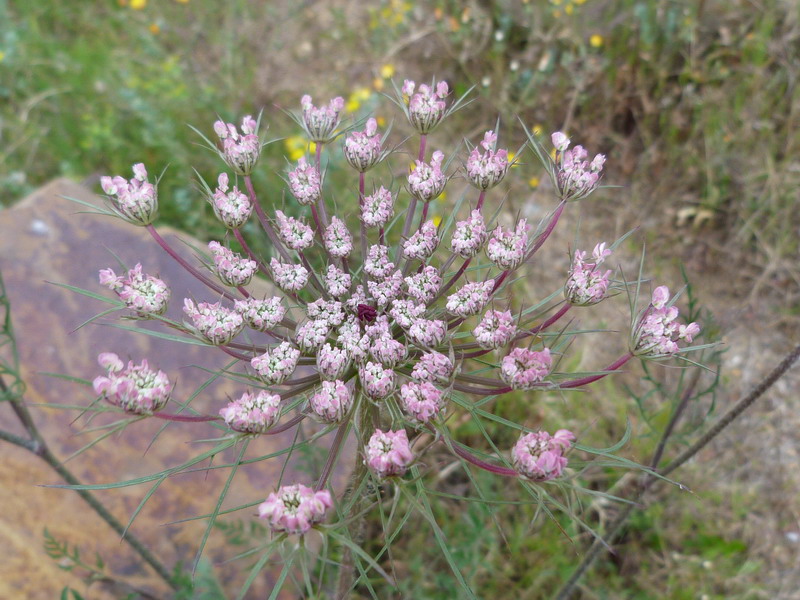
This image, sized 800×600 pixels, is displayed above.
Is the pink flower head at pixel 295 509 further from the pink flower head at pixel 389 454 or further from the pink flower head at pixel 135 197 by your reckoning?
the pink flower head at pixel 135 197

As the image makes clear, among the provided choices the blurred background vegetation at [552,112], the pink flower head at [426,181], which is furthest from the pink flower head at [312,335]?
the blurred background vegetation at [552,112]

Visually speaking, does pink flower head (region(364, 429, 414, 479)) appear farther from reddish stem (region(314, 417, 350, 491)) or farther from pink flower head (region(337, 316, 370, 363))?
pink flower head (region(337, 316, 370, 363))

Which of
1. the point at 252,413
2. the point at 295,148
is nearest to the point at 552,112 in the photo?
the point at 295,148

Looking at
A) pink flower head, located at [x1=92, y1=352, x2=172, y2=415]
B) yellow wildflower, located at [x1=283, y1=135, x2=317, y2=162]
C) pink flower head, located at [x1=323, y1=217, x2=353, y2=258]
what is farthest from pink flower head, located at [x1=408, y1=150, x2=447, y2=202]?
yellow wildflower, located at [x1=283, y1=135, x2=317, y2=162]

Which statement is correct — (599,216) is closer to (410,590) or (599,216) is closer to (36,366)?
(410,590)

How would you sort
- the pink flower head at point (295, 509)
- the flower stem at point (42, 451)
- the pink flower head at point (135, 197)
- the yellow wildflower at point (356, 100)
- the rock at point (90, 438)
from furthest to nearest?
the yellow wildflower at point (356, 100) → the rock at point (90, 438) → the flower stem at point (42, 451) → the pink flower head at point (135, 197) → the pink flower head at point (295, 509)

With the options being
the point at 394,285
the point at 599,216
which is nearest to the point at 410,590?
the point at 394,285
